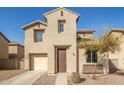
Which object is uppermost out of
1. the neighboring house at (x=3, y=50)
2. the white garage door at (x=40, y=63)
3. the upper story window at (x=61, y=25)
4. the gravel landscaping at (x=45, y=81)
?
the upper story window at (x=61, y=25)

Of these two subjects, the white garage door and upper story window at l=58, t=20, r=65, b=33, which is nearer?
upper story window at l=58, t=20, r=65, b=33

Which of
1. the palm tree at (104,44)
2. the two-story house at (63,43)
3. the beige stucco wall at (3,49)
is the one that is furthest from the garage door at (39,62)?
the palm tree at (104,44)

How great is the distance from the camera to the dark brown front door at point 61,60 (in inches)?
910

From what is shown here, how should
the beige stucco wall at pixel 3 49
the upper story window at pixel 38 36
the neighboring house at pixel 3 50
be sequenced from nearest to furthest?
the upper story window at pixel 38 36, the neighboring house at pixel 3 50, the beige stucco wall at pixel 3 49

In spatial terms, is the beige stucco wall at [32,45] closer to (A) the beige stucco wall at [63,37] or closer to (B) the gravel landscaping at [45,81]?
(A) the beige stucco wall at [63,37]

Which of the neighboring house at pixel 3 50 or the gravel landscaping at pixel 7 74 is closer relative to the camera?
the gravel landscaping at pixel 7 74

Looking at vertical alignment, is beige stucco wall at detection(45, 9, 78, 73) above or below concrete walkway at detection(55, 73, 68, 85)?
above

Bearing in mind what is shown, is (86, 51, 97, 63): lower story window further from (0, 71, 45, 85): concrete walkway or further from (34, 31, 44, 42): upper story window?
(34, 31, 44, 42): upper story window

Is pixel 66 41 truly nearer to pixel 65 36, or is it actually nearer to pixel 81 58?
pixel 65 36

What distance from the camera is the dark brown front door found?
23109 mm

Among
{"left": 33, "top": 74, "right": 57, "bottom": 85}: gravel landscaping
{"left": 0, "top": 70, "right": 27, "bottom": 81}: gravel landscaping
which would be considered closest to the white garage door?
{"left": 0, "top": 70, "right": 27, "bottom": 81}: gravel landscaping

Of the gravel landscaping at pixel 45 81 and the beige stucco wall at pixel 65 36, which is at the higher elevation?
the beige stucco wall at pixel 65 36
